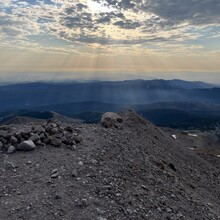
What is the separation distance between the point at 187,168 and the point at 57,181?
12523mm

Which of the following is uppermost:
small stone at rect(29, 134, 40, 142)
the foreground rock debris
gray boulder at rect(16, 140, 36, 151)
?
small stone at rect(29, 134, 40, 142)

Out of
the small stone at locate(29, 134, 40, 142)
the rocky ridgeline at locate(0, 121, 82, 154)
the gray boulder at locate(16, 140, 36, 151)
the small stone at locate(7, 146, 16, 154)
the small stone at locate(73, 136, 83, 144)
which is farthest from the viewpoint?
the small stone at locate(73, 136, 83, 144)

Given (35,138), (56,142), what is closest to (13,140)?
(35,138)

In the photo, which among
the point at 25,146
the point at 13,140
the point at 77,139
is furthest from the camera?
the point at 77,139

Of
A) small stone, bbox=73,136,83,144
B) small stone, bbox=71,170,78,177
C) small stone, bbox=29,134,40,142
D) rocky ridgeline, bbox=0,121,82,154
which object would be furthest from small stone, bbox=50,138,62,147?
small stone, bbox=71,170,78,177

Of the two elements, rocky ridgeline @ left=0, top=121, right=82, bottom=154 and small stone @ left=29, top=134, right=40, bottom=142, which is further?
small stone @ left=29, top=134, right=40, bottom=142

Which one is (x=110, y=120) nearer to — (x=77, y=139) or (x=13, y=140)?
(x=77, y=139)

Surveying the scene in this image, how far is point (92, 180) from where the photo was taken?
13500 millimetres

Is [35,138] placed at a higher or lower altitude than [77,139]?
higher

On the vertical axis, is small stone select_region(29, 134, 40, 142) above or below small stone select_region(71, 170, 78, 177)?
above

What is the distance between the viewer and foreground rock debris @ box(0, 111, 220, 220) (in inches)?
456

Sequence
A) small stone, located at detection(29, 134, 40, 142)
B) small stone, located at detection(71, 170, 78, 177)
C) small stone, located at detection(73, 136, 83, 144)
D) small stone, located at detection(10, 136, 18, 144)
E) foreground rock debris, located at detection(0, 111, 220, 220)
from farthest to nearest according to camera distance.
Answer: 1. small stone, located at detection(73, 136, 83, 144)
2. small stone, located at detection(29, 134, 40, 142)
3. small stone, located at detection(10, 136, 18, 144)
4. small stone, located at detection(71, 170, 78, 177)
5. foreground rock debris, located at detection(0, 111, 220, 220)

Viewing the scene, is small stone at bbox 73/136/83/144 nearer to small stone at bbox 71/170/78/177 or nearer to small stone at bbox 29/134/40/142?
small stone at bbox 29/134/40/142

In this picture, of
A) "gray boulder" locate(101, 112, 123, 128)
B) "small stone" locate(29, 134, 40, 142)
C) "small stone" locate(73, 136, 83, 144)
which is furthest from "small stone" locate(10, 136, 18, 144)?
"gray boulder" locate(101, 112, 123, 128)
